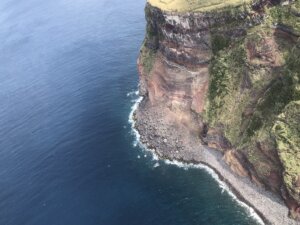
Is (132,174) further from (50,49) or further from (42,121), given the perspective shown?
(50,49)

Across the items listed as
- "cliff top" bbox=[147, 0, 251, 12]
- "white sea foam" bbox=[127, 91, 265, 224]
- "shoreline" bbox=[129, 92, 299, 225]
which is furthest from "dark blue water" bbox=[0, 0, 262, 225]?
"cliff top" bbox=[147, 0, 251, 12]

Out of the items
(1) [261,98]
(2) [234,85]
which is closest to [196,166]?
(2) [234,85]

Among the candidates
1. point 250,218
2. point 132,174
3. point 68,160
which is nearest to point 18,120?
point 68,160

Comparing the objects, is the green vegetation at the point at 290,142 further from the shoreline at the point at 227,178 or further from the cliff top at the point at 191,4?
the cliff top at the point at 191,4

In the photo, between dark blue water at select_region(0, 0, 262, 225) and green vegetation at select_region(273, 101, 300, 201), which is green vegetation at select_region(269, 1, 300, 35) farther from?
dark blue water at select_region(0, 0, 262, 225)

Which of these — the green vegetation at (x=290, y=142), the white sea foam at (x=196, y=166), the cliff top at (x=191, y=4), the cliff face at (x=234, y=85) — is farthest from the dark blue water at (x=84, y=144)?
the cliff top at (x=191, y=4)

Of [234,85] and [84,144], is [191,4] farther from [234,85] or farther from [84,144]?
[84,144]
